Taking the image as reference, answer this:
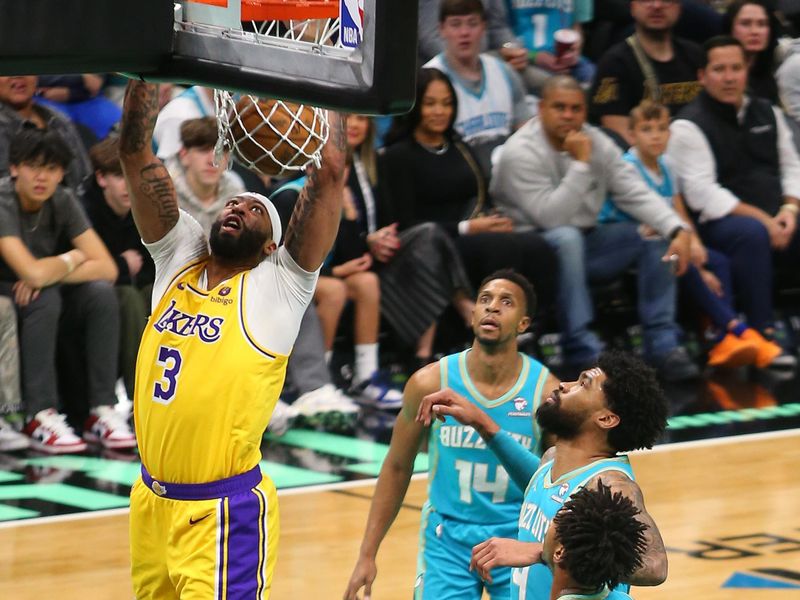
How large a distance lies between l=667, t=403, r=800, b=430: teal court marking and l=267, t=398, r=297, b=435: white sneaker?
2.24 m

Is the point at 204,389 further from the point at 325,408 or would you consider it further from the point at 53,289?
the point at 325,408

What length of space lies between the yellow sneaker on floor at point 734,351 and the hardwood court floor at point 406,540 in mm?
1846

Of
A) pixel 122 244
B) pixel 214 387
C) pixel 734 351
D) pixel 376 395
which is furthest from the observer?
pixel 734 351

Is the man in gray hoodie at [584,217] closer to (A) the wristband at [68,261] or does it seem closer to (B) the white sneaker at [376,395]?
(B) the white sneaker at [376,395]

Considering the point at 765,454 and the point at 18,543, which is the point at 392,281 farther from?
the point at 18,543

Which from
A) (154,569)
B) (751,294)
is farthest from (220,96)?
(751,294)

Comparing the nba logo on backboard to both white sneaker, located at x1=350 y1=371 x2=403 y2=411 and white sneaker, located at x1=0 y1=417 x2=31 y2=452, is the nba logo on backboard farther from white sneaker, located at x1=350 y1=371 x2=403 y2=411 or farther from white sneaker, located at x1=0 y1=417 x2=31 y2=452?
white sneaker, located at x1=350 y1=371 x2=403 y2=411

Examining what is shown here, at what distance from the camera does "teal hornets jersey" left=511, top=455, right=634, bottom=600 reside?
4.71m

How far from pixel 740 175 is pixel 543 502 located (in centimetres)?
702

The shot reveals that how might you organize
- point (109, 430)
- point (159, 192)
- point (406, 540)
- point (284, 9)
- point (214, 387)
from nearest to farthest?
point (284, 9) → point (214, 387) → point (159, 192) → point (406, 540) → point (109, 430)

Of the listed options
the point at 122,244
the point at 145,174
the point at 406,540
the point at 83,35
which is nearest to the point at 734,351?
the point at 406,540

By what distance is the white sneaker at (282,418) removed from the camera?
9258 mm

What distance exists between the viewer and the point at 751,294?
11.1 metres

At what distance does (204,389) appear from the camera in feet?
17.3
